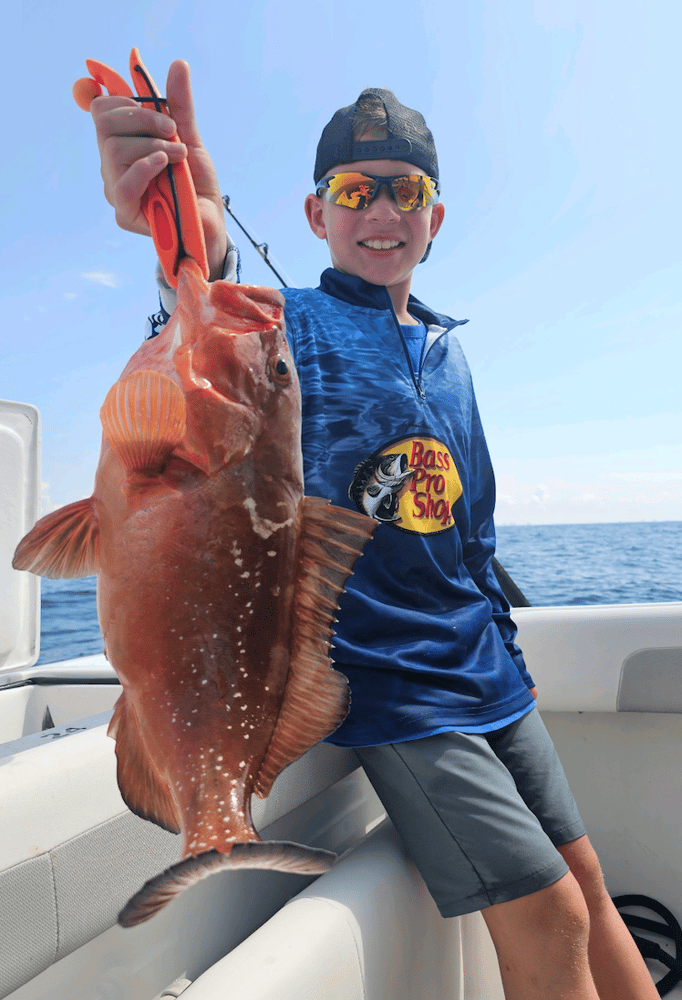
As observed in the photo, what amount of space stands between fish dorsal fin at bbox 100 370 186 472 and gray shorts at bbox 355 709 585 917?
0.98m

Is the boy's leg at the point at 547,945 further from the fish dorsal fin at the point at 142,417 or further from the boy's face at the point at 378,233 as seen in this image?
the boy's face at the point at 378,233

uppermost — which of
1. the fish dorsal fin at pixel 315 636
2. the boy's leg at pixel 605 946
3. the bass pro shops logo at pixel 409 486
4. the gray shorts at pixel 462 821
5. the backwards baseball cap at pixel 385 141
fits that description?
the backwards baseball cap at pixel 385 141

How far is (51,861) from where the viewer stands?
1.07 m

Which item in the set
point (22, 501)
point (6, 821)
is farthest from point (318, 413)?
point (22, 501)

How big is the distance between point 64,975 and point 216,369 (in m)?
1.08

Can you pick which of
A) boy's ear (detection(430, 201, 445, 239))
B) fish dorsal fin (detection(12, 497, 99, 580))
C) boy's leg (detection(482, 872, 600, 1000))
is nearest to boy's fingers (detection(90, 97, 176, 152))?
fish dorsal fin (detection(12, 497, 99, 580))

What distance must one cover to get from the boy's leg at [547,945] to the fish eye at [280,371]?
1209 millimetres

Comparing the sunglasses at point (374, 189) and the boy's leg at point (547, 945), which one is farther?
the sunglasses at point (374, 189)

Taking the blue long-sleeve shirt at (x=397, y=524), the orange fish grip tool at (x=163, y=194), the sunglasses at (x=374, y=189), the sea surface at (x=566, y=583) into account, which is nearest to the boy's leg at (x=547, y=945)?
the blue long-sleeve shirt at (x=397, y=524)

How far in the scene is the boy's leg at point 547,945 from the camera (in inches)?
54.1

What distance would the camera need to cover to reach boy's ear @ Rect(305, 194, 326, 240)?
75.9 inches

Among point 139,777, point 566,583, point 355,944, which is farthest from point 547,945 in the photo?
point 566,583

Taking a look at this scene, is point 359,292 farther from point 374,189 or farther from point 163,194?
point 163,194

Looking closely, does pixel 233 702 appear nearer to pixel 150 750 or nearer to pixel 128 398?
pixel 150 750
